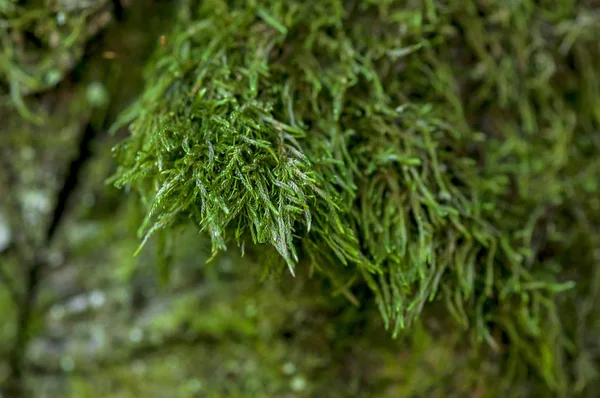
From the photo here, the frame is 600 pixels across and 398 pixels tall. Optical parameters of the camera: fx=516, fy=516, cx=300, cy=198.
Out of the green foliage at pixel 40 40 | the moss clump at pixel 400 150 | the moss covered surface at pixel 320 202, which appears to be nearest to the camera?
the moss clump at pixel 400 150

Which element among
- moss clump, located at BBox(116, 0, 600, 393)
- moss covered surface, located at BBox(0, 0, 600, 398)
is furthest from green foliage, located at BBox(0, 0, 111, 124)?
moss clump, located at BBox(116, 0, 600, 393)

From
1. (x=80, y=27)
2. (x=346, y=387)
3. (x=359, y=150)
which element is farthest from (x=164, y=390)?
(x=80, y=27)

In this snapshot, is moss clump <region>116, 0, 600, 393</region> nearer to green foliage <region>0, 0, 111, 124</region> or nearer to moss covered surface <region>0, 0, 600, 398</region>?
moss covered surface <region>0, 0, 600, 398</region>

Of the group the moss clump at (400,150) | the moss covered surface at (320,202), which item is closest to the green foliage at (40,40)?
the moss covered surface at (320,202)

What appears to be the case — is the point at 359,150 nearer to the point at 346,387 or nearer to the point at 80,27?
the point at 346,387

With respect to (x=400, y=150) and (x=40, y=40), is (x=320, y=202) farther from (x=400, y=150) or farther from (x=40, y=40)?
(x=40, y=40)

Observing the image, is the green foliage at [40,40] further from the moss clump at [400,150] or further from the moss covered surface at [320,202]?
the moss clump at [400,150]

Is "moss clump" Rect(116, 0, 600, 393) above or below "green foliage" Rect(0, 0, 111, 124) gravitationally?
below

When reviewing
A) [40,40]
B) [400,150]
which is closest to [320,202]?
[400,150]
